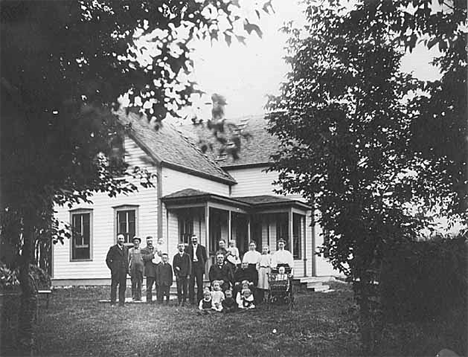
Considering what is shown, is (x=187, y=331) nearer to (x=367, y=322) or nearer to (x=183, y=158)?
(x=367, y=322)

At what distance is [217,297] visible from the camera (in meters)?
12.4

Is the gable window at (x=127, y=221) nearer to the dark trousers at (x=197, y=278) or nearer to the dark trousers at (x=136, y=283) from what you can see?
the dark trousers at (x=136, y=283)

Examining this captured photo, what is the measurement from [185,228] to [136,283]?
4.82 meters

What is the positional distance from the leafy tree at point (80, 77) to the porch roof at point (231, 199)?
968 centimetres

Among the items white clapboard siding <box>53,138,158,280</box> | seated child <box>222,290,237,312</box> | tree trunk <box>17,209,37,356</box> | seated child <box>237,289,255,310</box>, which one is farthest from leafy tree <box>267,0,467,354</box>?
white clapboard siding <box>53,138,158,280</box>

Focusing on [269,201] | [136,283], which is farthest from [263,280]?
[269,201]

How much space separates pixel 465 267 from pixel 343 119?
8.15 feet

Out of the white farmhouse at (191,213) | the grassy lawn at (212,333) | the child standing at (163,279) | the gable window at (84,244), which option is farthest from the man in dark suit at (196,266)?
the gable window at (84,244)

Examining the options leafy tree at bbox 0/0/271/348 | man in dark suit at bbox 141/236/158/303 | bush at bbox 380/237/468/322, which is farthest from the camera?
man in dark suit at bbox 141/236/158/303

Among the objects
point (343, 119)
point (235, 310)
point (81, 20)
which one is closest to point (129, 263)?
point (235, 310)

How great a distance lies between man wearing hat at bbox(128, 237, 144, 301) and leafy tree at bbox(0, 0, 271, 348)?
7.26 meters

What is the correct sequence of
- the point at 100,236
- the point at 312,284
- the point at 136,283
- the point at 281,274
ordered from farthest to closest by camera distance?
the point at 312,284 → the point at 100,236 → the point at 136,283 → the point at 281,274

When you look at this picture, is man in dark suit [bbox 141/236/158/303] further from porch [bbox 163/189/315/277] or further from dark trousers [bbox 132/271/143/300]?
porch [bbox 163/189/315/277]

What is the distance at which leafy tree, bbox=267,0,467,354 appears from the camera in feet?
24.6
